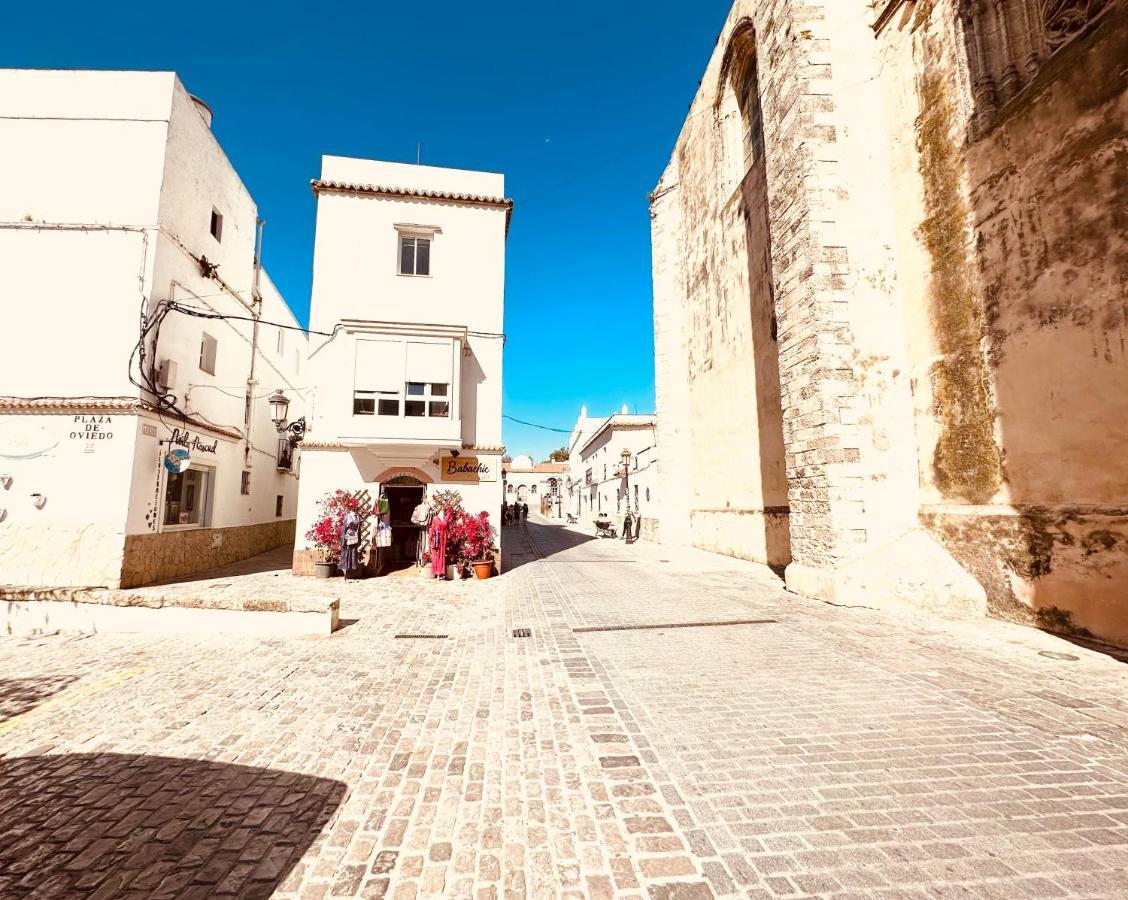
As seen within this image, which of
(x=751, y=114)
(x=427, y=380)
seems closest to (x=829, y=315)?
(x=427, y=380)

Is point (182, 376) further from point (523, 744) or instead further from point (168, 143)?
point (523, 744)

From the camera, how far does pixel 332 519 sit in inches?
464

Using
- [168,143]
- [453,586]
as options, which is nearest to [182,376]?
[168,143]

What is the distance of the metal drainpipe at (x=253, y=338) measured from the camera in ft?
50.2

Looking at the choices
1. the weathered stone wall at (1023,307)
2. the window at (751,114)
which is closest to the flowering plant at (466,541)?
the weathered stone wall at (1023,307)

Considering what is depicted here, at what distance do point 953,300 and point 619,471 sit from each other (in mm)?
24552

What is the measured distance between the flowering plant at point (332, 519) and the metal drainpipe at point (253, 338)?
17.5ft

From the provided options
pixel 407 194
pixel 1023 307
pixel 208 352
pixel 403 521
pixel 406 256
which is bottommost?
pixel 403 521

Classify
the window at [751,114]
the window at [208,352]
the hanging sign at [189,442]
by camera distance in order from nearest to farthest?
the hanging sign at [189,442] < the window at [208,352] < the window at [751,114]

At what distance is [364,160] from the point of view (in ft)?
44.2

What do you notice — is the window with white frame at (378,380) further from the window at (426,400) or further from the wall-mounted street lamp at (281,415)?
the wall-mounted street lamp at (281,415)

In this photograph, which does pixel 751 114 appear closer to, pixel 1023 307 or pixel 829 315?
pixel 829 315

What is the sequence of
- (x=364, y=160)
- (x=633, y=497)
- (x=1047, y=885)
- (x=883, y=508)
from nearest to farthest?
(x=1047, y=885)
(x=883, y=508)
(x=364, y=160)
(x=633, y=497)

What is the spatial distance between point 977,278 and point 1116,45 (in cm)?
285
